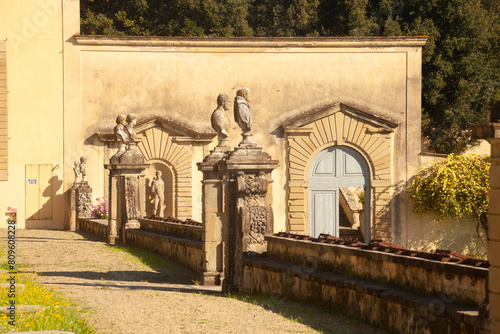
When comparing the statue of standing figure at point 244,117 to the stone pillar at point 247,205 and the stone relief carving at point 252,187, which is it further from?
the stone relief carving at point 252,187

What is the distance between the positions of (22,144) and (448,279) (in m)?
19.6

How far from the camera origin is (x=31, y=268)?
12.8 metres

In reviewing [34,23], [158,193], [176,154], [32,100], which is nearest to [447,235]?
[176,154]

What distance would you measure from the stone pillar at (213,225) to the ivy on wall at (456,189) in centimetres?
1302

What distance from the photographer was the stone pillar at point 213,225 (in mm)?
11859

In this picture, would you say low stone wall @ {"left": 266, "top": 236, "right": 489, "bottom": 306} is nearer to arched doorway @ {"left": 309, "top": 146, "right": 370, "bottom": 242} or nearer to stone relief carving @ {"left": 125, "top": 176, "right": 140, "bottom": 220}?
stone relief carving @ {"left": 125, "top": 176, "right": 140, "bottom": 220}

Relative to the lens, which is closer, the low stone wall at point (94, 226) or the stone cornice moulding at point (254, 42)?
the low stone wall at point (94, 226)

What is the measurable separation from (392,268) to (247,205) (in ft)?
11.8

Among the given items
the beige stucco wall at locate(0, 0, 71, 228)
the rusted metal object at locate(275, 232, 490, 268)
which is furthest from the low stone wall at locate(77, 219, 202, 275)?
the beige stucco wall at locate(0, 0, 71, 228)

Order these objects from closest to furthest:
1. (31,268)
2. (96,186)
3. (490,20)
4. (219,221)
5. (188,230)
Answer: (219,221)
(31,268)
(188,230)
(96,186)
(490,20)

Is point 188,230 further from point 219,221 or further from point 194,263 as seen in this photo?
point 219,221

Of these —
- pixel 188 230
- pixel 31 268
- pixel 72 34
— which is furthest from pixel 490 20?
pixel 31 268

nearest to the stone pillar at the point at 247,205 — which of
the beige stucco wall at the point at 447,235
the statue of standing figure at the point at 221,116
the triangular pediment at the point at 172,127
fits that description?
the statue of standing figure at the point at 221,116

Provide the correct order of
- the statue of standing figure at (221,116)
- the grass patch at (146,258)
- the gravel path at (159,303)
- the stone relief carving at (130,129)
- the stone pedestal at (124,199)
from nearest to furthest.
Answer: the gravel path at (159,303) → the statue of standing figure at (221,116) → the grass patch at (146,258) → the stone pedestal at (124,199) → the stone relief carving at (130,129)
